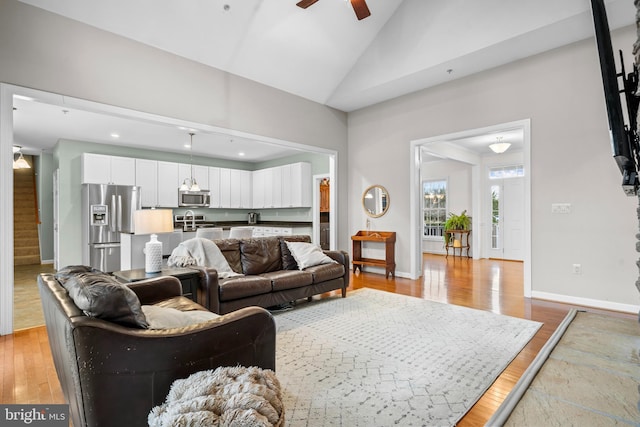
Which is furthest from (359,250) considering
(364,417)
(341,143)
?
(364,417)

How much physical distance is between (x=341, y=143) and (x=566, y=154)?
358 centimetres

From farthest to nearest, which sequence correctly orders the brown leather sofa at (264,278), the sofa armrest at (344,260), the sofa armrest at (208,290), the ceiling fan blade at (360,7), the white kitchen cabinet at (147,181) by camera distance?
the white kitchen cabinet at (147,181) < the sofa armrest at (344,260) < the ceiling fan blade at (360,7) < the brown leather sofa at (264,278) < the sofa armrest at (208,290)

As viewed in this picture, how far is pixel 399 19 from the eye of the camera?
4.83m

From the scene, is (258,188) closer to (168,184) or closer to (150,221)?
(168,184)

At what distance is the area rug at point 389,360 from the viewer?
1.80 m

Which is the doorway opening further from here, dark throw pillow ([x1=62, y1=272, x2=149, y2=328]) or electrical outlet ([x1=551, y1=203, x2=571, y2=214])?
dark throw pillow ([x1=62, y1=272, x2=149, y2=328])

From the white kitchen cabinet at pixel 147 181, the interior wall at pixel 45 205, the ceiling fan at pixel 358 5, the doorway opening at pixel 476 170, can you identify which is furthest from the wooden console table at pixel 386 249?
the interior wall at pixel 45 205

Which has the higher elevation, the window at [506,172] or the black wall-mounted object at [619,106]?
Answer: the window at [506,172]

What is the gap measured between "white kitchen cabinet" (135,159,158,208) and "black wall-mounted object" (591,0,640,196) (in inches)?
302

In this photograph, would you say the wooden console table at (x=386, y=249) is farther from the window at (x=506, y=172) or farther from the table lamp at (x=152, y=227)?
the window at (x=506, y=172)

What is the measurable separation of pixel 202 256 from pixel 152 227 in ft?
2.13

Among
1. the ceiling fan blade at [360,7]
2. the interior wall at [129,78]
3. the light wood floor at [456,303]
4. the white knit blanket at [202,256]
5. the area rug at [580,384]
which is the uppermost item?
the ceiling fan blade at [360,7]

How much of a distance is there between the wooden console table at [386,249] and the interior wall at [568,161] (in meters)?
2.03

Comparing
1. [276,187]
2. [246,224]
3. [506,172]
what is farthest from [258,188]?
[506,172]
